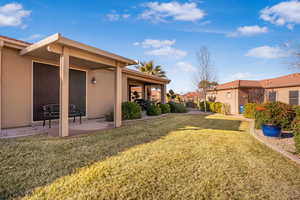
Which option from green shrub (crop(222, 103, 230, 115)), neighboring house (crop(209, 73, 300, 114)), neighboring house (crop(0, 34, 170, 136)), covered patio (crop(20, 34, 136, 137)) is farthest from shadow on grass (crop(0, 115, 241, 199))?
neighboring house (crop(209, 73, 300, 114))

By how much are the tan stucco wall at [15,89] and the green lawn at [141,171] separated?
188 cm

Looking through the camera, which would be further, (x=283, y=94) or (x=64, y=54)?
(x=283, y=94)

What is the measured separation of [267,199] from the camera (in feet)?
6.66

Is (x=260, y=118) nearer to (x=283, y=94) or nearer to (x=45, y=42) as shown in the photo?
(x=45, y=42)

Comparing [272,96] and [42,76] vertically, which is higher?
[42,76]

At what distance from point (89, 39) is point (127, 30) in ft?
8.85

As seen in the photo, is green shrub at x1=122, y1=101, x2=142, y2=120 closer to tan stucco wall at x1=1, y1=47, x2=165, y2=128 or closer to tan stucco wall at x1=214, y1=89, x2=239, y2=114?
tan stucco wall at x1=1, y1=47, x2=165, y2=128

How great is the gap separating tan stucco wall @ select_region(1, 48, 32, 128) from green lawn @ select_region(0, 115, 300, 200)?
1.88m

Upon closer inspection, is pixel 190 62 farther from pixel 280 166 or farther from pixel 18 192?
pixel 18 192

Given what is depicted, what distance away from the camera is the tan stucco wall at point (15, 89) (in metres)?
5.15

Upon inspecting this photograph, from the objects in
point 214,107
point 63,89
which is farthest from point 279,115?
point 214,107

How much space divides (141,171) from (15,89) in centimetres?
564

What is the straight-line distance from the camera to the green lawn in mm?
2090

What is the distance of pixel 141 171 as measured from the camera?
105 inches
